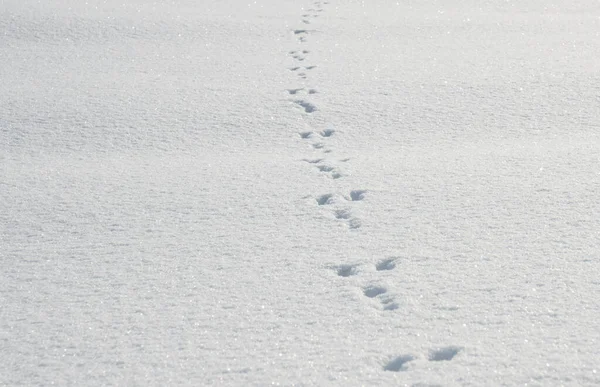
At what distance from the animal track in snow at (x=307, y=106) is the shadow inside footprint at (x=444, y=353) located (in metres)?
1.80

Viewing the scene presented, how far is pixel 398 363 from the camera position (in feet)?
4.68

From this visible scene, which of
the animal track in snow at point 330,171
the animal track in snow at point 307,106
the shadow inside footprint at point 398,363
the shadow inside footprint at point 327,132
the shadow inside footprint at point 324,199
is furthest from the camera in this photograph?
the animal track in snow at point 307,106

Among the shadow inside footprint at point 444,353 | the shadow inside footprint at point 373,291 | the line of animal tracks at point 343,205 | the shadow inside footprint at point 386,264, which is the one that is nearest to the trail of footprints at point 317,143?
the line of animal tracks at point 343,205

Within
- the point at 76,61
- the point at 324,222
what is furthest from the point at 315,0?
the point at 324,222

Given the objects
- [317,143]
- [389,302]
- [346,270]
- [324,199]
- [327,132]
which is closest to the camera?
[389,302]

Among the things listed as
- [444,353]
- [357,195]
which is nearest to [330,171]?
[357,195]

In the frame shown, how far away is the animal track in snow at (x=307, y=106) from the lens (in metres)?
3.15

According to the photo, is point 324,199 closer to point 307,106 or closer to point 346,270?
point 346,270

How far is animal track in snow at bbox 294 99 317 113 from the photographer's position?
3.15 m

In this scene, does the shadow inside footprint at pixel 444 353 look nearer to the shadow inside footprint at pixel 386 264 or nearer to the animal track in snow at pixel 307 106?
the shadow inside footprint at pixel 386 264

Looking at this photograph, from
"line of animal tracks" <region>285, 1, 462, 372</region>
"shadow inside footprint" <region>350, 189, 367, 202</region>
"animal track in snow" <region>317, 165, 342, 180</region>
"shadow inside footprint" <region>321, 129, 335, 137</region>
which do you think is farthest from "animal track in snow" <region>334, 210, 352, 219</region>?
"shadow inside footprint" <region>321, 129, 335, 137</region>

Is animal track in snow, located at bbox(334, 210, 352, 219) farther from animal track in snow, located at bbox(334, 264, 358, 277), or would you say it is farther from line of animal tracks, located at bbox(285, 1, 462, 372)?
animal track in snow, located at bbox(334, 264, 358, 277)

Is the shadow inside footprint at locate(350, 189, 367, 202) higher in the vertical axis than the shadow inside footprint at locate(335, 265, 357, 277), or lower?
lower

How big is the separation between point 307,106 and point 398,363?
1.89 meters
